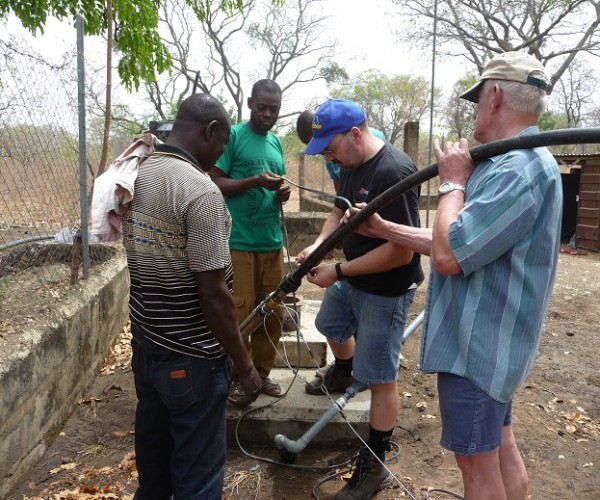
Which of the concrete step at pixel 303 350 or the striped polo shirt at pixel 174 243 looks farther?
the concrete step at pixel 303 350

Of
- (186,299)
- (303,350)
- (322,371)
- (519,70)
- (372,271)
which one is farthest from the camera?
(303,350)

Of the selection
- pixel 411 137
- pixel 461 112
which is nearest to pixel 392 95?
pixel 461 112

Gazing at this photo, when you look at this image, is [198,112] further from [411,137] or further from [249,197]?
[411,137]

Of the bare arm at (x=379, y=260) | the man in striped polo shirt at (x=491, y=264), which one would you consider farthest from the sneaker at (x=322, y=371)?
the man in striped polo shirt at (x=491, y=264)

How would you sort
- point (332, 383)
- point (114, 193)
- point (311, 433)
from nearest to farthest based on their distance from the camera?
point (114, 193) → point (311, 433) → point (332, 383)

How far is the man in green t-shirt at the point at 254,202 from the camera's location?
3.30 m

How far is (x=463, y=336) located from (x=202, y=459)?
1113 mm

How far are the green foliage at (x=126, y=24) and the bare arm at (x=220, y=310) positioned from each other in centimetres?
395

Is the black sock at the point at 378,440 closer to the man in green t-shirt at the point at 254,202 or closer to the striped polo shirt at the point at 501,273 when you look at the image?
the man in green t-shirt at the point at 254,202

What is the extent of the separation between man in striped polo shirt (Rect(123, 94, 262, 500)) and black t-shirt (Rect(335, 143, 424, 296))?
81cm

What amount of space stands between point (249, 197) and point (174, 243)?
1420 mm

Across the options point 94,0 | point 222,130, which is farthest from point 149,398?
point 94,0

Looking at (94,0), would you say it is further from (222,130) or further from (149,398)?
(149,398)

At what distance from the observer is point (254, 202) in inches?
131
